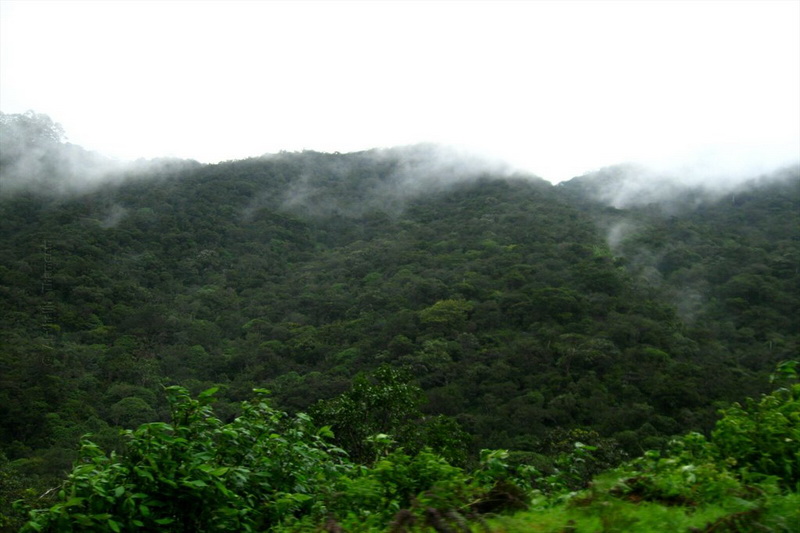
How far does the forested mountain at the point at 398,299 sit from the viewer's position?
2728 centimetres

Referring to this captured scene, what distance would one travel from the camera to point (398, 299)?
4294 cm

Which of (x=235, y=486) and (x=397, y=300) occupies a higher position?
(x=235, y=486)

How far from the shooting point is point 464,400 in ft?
93.7

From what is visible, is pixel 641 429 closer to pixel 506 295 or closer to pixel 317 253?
pixel 506 295

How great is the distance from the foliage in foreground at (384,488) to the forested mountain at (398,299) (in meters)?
7.49

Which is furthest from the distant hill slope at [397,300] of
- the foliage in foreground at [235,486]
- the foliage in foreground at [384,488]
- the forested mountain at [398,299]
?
the foliage in foreground at [235,486]

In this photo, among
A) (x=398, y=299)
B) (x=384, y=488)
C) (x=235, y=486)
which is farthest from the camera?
(x=398, y=299)

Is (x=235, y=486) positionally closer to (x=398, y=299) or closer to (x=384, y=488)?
(x=384, y=488)

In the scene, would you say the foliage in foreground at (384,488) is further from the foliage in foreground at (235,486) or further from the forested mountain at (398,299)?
the forested mountain at (398,299)

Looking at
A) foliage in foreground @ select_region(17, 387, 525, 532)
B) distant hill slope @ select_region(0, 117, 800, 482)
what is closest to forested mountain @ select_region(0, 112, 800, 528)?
distant hill slope @ select_region(0, 117, 800, 482)

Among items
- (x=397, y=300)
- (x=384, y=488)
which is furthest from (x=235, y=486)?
(x=397, y=300)

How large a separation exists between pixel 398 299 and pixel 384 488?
38502 millimetres

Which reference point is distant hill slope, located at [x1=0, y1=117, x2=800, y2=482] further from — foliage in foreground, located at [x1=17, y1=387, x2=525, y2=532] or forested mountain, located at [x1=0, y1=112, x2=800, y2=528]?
foliage in foreground, located at [x1=17, y1=387, x2=525, y2=532]

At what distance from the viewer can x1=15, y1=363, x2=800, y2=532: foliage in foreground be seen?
328 centimetres
